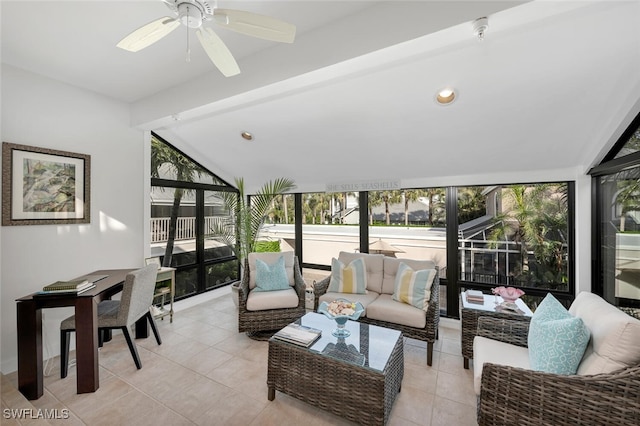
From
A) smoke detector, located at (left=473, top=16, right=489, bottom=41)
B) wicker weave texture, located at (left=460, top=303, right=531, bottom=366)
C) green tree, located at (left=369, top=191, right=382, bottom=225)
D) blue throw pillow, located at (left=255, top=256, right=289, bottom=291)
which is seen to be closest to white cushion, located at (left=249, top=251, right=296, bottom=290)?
blue throw pillow, located at (left=255, top=256, right=289, bottom=291)

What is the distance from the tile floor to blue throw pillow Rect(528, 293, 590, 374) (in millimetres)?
754

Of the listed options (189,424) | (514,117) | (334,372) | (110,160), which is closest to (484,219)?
(514,117)

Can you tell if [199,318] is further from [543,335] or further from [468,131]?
[468,131]

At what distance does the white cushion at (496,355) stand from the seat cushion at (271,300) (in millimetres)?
1948

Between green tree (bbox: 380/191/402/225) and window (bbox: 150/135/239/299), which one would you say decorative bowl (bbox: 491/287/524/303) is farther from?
Result: window (bbox: 150/135/239/299)

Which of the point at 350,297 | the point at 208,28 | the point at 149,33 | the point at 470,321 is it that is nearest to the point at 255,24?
the point at 208,28

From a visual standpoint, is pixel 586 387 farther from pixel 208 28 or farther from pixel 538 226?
pixel 208 28

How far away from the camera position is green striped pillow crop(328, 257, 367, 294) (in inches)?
132

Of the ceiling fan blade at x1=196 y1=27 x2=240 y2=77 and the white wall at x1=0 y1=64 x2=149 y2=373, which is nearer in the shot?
the ceiling fan blade at x1=196 y1=27 x2=240 y2=77

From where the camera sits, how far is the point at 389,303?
3.03 m

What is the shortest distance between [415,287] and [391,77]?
2106mm

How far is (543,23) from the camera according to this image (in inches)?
69.2

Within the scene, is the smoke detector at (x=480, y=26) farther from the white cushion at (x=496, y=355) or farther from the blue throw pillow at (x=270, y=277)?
the blue throw pillow at (x=270, y=277)

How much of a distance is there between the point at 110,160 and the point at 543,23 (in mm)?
4328
